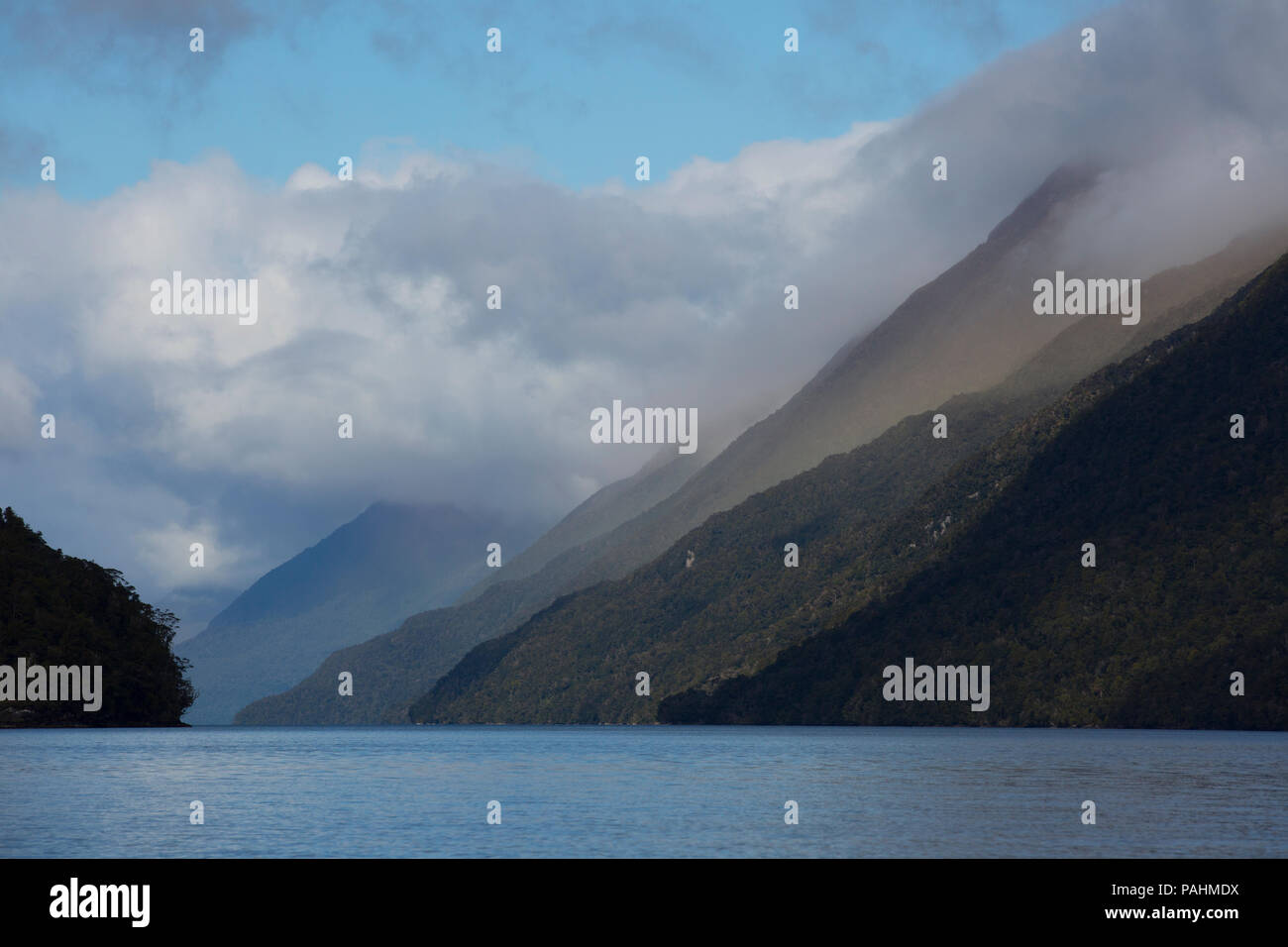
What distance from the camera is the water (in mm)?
53344

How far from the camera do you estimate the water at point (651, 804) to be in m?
53.3

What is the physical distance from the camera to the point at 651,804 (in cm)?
7431

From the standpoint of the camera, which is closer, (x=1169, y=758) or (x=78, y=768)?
(x=78, y=768)
